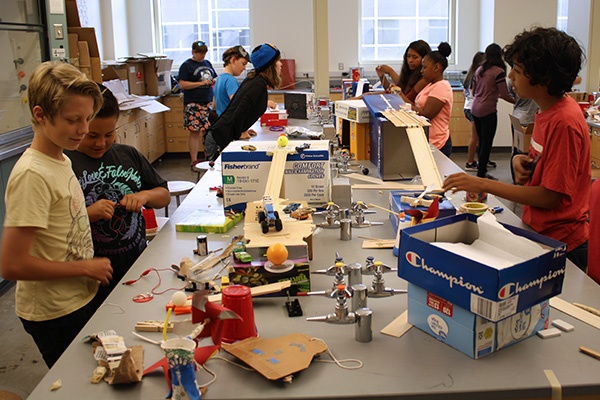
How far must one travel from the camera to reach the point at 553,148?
6.05 ft

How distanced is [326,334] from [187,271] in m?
0.51

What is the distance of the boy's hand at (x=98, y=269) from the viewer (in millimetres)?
1561

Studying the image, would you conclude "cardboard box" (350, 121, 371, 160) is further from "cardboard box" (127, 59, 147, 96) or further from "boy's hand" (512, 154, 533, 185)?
"cardboard box" (127, 59, 147, 96)

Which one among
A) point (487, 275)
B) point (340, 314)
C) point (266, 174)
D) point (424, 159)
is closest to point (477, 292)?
point (487, 275)

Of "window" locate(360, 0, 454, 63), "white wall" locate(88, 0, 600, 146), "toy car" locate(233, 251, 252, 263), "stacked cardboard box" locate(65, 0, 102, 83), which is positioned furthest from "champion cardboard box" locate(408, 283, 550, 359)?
"window" locate(360, 0, 454, 63)

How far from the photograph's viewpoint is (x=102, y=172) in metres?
1.96

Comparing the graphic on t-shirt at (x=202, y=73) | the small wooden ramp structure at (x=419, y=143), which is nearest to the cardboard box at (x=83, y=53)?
the graphic on t-shirt at (x=202, y=73)

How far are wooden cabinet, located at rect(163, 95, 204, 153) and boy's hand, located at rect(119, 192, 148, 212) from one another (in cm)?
587

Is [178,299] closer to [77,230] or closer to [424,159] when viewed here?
[77,230]

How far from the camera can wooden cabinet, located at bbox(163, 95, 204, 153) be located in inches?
308

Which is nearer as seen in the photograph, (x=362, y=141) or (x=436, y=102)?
(x=362, y=141)

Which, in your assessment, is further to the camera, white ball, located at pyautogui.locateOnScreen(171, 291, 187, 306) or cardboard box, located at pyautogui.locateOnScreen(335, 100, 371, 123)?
cardboard box, located at pyautogui.locateOnScreen(335, 100, 371, 123)

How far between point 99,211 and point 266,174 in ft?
2.22

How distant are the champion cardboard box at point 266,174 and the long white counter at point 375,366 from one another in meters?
0.76
